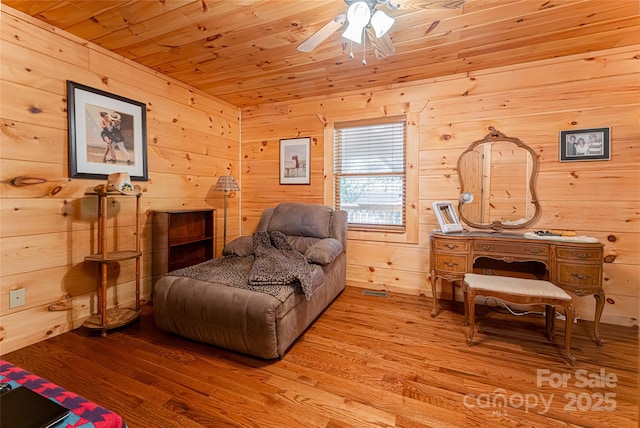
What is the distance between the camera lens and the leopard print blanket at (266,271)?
1986 millimetres

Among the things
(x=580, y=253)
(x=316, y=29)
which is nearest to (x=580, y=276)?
(x=580, y=253)

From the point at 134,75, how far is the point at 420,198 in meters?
3.21

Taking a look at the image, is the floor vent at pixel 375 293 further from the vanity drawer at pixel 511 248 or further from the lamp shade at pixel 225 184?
the lamp shade at pixel 225 184

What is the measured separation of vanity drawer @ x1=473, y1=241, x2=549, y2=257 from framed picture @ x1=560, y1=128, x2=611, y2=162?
0.97 metres

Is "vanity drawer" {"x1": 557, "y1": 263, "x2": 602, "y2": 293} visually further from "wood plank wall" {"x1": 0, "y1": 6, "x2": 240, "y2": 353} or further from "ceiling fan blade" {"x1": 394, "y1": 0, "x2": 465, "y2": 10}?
"wood plank wall" {"x1": 0, "y1": 6, "x2": 240, "y2": 353}

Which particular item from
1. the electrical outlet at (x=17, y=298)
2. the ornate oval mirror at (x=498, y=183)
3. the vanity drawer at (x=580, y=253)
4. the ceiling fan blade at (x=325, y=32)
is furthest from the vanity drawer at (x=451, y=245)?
the electrical outlet at (x=17, y=298)

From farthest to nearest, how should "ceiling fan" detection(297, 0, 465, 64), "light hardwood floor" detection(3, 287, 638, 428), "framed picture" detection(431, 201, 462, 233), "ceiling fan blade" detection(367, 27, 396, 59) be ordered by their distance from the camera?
"framed picture" detection(431, 201, 462, 233) → "ceiling fan blade" detection(367, 27, 396, 59) → "ceiling fan" detection(297, 0, 465, 64) → "light hardwood floor" detection(3, 287, 638, 428)

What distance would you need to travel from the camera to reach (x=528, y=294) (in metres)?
1.90

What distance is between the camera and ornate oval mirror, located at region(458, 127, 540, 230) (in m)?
2.66

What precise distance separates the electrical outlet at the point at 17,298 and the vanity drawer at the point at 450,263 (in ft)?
10.9

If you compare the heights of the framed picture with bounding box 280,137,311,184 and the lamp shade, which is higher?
the framed picture with bounding box 280,137,311,184

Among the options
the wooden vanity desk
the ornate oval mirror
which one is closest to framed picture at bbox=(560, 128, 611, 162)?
A: the ornate oval mirror

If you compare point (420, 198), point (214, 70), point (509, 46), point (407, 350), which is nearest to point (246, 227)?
point (214, 70)

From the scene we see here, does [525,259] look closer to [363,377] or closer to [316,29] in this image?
[363,377]
